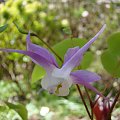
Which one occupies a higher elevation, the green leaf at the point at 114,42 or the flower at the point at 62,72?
the flower at the point at 62,72

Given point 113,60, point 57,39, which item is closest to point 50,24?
point 57,39

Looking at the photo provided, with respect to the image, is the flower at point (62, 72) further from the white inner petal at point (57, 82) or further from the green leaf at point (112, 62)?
the green leaf at point (112, 62)

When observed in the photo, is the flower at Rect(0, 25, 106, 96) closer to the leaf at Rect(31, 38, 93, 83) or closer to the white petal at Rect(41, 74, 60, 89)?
the white petal at Rect(41, 74, 60, 89)

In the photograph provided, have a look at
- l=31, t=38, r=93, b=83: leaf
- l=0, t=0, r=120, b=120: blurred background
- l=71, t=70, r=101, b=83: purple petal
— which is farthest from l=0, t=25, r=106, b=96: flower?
l=0, t=0, r=120, b=120: blurred background

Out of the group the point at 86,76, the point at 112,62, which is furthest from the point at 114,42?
the point at 86,76

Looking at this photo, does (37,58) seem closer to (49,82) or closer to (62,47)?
(49,82)

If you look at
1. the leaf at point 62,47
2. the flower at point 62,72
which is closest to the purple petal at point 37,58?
the flower at point 62,72
